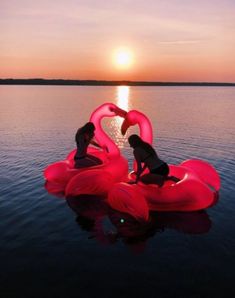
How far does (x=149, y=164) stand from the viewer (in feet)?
33.1

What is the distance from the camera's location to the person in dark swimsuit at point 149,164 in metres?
10.0

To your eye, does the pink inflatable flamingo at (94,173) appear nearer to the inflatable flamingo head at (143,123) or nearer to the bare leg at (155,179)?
the inflatable flamingo head at (143,123)

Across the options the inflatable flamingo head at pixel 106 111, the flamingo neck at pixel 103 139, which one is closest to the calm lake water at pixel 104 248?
the flamingo neck at pixel 103 139

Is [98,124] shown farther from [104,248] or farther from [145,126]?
[104,248]

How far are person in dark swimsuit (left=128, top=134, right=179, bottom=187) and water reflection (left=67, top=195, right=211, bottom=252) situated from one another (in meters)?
1.01

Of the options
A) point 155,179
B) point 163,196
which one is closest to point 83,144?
point 155,179

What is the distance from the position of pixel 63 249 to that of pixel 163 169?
382 centimetres

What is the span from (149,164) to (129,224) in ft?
6.32

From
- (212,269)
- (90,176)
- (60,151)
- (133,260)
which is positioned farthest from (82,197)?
(60,151)

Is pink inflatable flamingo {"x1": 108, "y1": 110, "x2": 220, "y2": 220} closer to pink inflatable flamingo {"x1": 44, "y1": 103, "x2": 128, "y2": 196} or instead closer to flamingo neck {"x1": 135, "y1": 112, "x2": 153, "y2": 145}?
pink inflatable flamingo {"x1": 44, "y1": 103, "x2": 128, "y2": 196}

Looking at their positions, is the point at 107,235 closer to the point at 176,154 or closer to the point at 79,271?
the point at 79,271

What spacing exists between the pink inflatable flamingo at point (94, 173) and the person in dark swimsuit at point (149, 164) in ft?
4.35

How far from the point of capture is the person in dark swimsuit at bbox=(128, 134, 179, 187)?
1002 centimetres

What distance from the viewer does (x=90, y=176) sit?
10.9m
